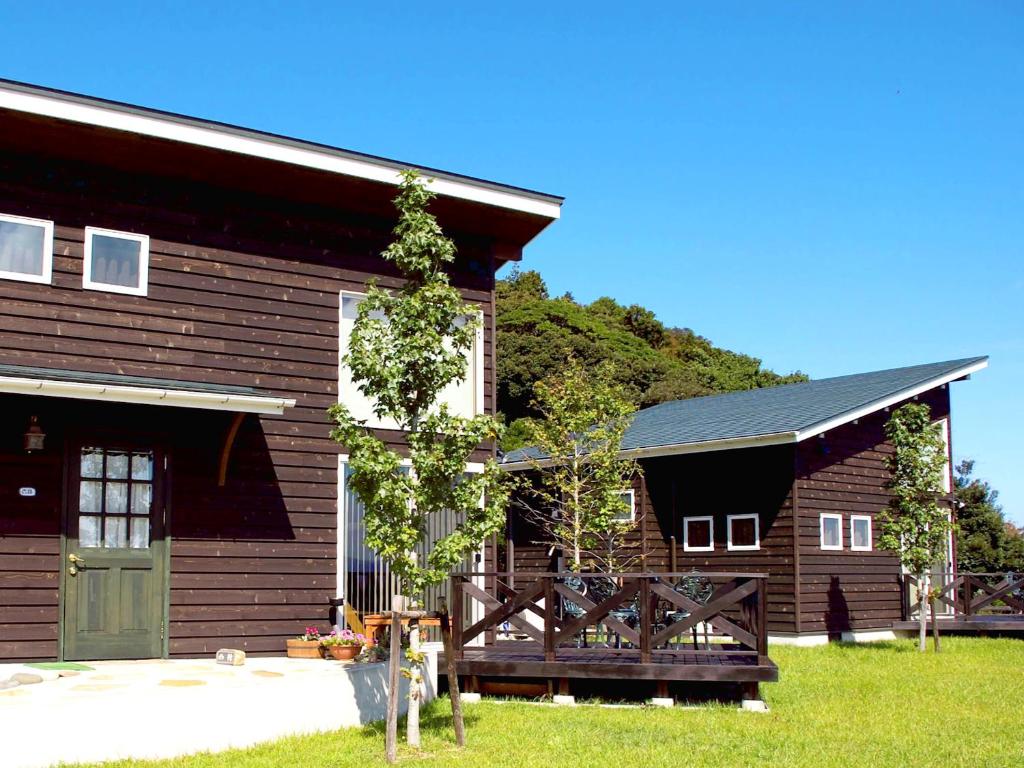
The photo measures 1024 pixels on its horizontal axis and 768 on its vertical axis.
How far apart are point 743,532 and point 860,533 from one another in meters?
2.33

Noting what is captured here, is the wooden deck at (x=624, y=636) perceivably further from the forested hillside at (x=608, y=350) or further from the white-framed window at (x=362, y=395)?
the forested hillside at (x=608, y=350)

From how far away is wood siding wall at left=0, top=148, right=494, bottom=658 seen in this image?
10.6 meters

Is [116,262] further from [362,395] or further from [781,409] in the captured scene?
[781,409]

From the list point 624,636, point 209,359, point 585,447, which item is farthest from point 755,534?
point 209,359

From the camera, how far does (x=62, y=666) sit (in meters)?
9.98

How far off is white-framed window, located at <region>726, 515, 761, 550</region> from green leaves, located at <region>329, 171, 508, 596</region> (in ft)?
38.5

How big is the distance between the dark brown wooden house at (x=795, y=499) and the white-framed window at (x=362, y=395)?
712 centimetres

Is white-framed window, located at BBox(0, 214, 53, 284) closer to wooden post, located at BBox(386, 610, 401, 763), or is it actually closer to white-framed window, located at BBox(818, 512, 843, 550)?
wooden post, located at BBox(386, 610, 401, 763)

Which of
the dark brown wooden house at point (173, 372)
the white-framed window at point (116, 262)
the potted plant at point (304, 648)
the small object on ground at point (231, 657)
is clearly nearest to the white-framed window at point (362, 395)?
the dark brown wooden house at point (173, 372)

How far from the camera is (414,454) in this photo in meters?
8.81

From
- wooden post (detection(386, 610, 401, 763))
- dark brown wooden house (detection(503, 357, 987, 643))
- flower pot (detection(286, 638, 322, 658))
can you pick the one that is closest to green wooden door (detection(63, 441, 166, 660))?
flower pot (detection(286, 638, 322, 658))

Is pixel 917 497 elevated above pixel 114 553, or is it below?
above

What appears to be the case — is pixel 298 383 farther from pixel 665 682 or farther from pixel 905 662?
pixel 905 662

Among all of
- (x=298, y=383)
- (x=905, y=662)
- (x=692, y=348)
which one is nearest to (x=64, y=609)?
(x=298, y=383)
